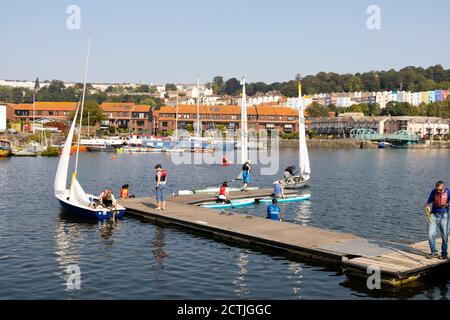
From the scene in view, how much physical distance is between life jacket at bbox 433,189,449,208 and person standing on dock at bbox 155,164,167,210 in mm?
14656

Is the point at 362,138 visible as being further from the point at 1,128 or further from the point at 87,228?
the point at 87,228

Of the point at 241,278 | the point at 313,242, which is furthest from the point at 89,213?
the point at 313,242

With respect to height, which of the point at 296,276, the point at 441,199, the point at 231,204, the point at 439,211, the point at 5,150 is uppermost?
the point at 441,199

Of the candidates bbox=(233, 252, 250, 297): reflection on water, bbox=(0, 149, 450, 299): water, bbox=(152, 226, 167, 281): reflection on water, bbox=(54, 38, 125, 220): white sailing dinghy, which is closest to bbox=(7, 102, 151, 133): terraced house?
bbox=(0, 149, 450, 299): water

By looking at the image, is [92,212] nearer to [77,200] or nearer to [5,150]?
[77,200]

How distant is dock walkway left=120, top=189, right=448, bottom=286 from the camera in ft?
58.7

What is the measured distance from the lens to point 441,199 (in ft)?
58.5

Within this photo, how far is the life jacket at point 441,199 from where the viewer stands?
17.8 m

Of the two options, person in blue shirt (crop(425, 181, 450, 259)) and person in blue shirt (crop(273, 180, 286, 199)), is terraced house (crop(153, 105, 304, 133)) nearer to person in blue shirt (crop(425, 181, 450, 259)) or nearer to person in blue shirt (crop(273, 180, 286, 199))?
person in blue shirt (crop(273, 180, 286, 199))

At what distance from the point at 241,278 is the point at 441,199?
7642mm

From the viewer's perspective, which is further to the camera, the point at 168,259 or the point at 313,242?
the point at 313,242

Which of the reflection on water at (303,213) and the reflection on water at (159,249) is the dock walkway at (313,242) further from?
the reflection on water at (303,213)

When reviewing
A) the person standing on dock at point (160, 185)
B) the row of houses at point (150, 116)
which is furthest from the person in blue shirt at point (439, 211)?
the row of houses at point (150, 116)

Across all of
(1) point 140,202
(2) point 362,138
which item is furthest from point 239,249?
(2) point 362,138
